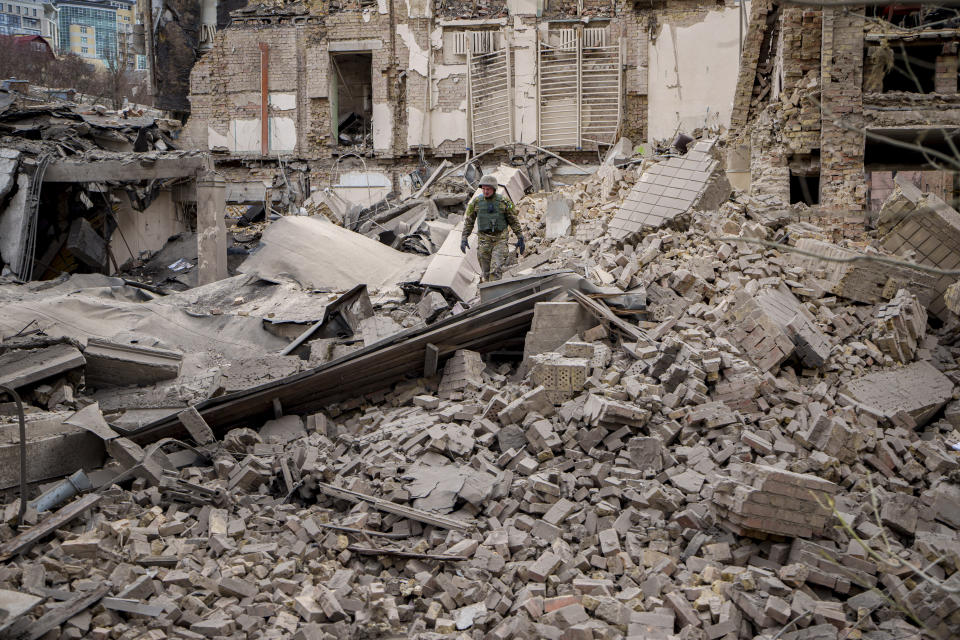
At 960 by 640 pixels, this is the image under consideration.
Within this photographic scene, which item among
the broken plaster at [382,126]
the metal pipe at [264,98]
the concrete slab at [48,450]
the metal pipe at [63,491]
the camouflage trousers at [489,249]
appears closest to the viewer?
the metal pipe at [63,491]

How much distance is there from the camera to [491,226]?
33.6ft

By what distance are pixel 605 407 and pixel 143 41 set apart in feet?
77.3

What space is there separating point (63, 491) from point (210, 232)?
7.93m

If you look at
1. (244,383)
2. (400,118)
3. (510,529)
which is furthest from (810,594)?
(400,118)

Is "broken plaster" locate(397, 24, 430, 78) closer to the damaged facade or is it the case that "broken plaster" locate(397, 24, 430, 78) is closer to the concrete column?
the damaged facade

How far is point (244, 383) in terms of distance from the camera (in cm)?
816

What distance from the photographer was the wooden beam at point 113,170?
12.8m

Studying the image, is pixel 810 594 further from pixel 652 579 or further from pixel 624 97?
pixel 624 97

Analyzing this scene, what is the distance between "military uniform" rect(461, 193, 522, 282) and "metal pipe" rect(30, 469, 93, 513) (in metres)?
5.21

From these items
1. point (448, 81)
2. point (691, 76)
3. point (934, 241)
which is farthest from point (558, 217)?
point (448, 81)

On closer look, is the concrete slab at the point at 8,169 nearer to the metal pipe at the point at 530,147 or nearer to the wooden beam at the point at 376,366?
the wooden beam at the point at 376,366

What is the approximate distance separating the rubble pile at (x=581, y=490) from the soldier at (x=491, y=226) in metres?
1.73

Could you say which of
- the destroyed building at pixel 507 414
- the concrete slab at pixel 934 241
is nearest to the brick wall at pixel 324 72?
the destroyed building at pixel 507 414

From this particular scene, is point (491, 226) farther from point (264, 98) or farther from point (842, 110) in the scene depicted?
point (264, 98)
